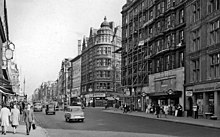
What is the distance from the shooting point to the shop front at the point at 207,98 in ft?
123

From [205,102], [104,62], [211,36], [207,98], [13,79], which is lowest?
[205,102]

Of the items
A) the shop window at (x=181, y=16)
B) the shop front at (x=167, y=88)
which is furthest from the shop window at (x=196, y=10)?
the shop front at (x=167, y=88)

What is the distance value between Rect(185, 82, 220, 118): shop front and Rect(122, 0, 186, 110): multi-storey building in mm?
3129

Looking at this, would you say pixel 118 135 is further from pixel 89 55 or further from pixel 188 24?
pixel 89 55

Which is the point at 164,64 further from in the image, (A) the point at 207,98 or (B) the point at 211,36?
(B) the point at 211,36

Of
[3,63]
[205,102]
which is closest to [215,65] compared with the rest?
[205,102]

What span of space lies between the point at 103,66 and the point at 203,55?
220ft

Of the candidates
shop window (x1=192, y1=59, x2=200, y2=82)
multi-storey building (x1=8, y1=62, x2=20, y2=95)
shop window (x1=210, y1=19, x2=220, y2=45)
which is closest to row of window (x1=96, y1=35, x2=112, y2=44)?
multi-storey building (x1=8, y1=62, x2=20, y2=95)

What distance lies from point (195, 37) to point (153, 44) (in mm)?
16696

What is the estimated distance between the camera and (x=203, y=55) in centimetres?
4138

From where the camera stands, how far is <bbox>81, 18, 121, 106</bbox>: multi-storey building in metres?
106

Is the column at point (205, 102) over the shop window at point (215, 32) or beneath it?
beneath

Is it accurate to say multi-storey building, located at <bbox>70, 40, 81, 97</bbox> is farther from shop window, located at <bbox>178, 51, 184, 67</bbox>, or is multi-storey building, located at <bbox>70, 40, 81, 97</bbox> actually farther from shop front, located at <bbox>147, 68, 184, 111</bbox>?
shop window, located at <bbox>178, 51, 184, 67</bbox>

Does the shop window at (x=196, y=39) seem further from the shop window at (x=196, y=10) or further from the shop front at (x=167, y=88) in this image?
the shop front at (x=167, y=88)
